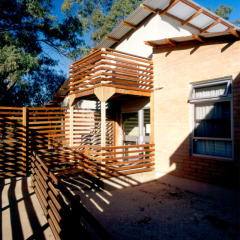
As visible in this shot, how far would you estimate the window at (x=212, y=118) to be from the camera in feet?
18.3

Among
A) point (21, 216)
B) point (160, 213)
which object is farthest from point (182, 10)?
point (21, 216)

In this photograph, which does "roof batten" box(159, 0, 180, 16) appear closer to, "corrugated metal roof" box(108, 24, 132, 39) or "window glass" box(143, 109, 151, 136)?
"corrugated metal roof" box(108, 24, 132, 39)

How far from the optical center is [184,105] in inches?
261

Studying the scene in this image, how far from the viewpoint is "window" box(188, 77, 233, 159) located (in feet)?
18.3

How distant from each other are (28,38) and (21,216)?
14.5m

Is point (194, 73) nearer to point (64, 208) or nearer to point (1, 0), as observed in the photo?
point (64, 208)

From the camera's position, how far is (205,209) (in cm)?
517

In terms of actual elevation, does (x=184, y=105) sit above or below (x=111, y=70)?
below

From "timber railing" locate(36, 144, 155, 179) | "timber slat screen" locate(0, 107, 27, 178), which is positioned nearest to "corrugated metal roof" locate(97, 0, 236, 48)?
"timber railing" locate(36, 144, 155, 179)

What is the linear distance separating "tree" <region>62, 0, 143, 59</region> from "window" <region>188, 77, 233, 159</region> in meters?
20.2

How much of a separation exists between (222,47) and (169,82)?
76.7 inches

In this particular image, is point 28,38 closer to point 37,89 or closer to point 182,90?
point 37,89

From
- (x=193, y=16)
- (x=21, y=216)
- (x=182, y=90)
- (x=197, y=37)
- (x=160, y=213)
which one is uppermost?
(x=193, y=16)

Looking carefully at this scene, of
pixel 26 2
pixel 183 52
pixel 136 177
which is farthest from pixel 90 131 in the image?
pixel 26 2
